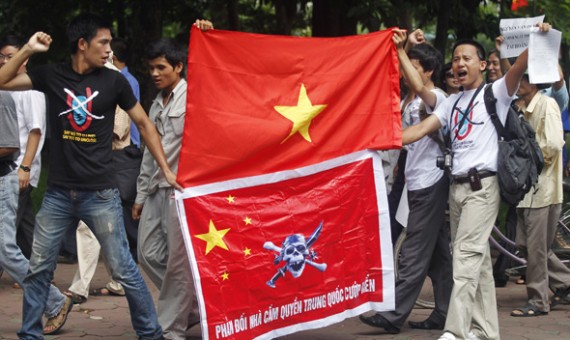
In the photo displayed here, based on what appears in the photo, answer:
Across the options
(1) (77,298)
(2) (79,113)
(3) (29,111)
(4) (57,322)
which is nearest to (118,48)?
(3) (29,111)

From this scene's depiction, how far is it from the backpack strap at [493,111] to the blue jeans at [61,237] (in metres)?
2.40

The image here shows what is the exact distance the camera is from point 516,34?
21.7 feet

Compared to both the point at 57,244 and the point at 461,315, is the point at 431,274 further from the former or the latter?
the point at 57,244

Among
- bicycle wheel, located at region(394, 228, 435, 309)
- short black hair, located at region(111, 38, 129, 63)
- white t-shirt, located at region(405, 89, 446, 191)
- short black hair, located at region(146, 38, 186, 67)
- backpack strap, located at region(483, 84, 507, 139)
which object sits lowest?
bicycle wheel, located at region(394, 228, 435, 309)

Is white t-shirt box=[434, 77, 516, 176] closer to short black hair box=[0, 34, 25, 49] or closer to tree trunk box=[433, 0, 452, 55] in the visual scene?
short black hair box=[0, 34, 25, 49]

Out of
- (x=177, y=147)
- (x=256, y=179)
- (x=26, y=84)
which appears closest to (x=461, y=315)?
(x=256, y=179)

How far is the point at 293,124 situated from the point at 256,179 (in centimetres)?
42

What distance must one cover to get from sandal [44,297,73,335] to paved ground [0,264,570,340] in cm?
5

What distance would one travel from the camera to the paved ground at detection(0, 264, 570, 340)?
284 inches

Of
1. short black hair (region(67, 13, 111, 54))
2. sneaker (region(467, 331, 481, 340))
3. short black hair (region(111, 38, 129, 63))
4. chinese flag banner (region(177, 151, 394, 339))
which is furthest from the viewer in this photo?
short black hair (region(111, 38, 129, 63))

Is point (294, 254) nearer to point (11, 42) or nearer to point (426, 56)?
point (426, 56)

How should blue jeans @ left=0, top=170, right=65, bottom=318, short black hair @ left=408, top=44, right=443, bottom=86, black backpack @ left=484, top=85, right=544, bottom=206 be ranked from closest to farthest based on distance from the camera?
black backpack @ left=484, top=85, right=544, bottom=206
blue jeans @ left=0, top=170, right=65, bottom=318
short black hair @ left=408, top=44, right=443, bottom=86

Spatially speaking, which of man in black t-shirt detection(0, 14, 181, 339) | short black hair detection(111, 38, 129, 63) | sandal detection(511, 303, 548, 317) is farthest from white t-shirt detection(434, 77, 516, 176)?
short black hair detection(111, 38, 129, 63)

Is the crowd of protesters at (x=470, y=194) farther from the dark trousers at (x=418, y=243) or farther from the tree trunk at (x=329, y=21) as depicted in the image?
the tree trunk at (x=329, y=21)
